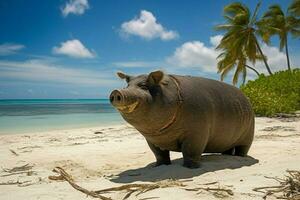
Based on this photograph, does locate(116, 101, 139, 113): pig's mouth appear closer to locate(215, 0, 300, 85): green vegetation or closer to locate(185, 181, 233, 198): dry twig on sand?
locate(185, 181, 233, 198): dry twig on sand

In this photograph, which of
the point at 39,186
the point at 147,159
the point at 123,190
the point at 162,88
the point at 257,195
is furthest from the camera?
the point at 147,159

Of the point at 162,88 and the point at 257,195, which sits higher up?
the point at 162,88

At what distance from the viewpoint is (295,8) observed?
2873 centimetres

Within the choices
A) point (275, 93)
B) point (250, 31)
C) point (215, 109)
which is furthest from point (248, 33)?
point (215, 109)

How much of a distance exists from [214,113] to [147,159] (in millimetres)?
2133

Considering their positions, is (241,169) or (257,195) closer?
(257,195)

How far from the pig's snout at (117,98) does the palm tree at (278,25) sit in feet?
92.0

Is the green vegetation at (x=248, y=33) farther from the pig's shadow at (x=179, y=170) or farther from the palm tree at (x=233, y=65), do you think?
the pig's shadow at (x=179, y=170)

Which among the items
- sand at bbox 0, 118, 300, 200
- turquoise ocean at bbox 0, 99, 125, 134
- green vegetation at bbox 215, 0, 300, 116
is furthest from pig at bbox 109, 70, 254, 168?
green vegetation at bbox 215, 0, 300, 116

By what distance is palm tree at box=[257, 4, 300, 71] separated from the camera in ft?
99.0

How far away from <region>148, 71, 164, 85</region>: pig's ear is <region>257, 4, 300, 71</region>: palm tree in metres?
27.3

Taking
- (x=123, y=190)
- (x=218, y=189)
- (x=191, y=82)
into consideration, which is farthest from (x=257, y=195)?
(x=191, y=82)

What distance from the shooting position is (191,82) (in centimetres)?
538

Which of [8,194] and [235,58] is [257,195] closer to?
[8,194]
